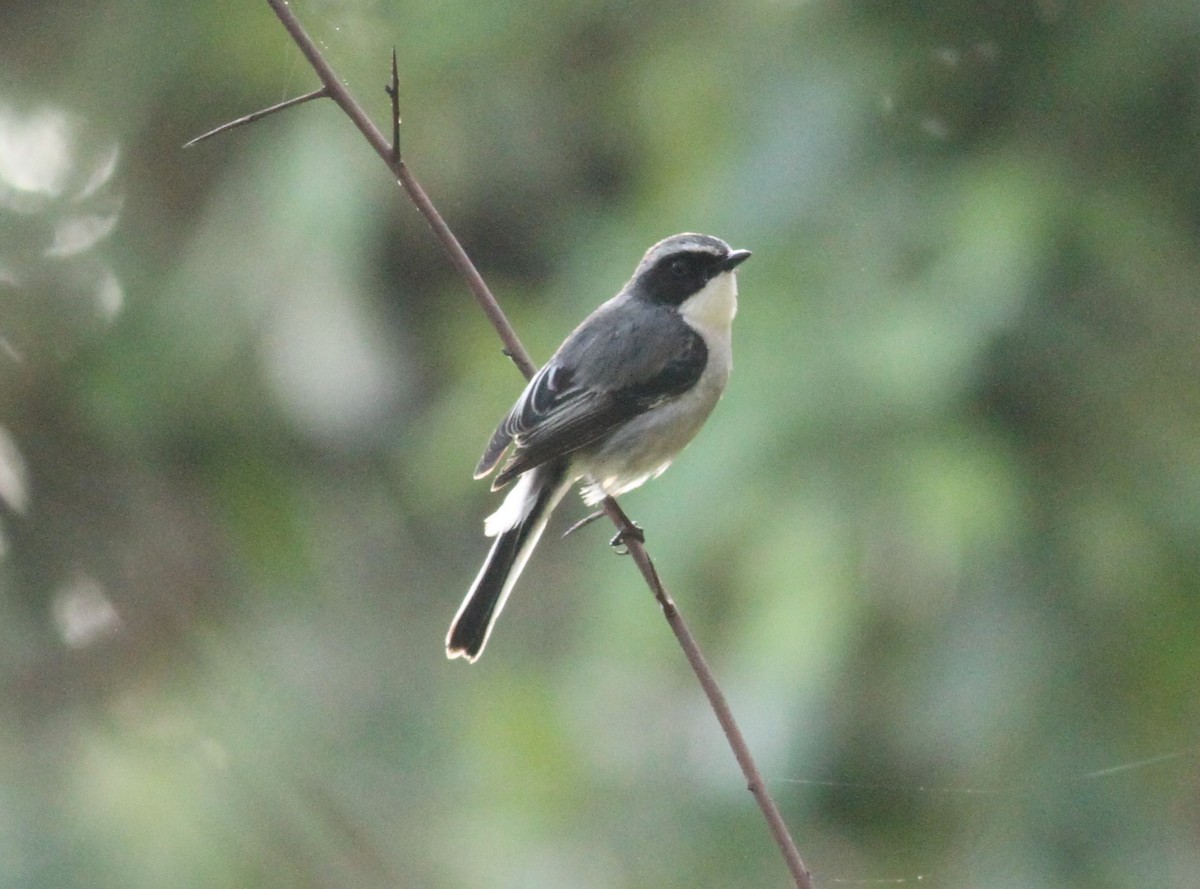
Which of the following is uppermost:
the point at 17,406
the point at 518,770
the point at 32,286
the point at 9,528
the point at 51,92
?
the point at 51,92

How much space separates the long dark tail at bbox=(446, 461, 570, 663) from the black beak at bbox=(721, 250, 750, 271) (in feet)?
1.89

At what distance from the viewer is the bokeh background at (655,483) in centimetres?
298

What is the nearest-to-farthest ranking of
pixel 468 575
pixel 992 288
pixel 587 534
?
pixel 992 288, pixel 587 534, pixel 468 575

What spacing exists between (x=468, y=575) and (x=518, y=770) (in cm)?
215

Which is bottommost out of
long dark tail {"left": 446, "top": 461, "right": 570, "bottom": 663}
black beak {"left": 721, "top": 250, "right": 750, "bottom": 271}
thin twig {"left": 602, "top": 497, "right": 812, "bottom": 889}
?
thin twig {"left": 602, "top": 497, "right": 812, "bottom": 889}

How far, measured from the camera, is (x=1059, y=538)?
117 inches

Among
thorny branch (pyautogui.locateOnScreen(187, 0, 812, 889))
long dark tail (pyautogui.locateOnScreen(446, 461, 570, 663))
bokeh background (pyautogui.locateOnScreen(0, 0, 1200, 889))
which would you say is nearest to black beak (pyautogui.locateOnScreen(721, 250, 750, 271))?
bokeh background (pyautogui.locateOnScreen(0, 0, 1200, 889))

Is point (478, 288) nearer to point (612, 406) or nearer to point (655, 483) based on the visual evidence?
point (612, 406)

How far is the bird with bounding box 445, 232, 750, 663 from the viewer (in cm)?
289

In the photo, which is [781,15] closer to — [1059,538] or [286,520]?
[1059,538]

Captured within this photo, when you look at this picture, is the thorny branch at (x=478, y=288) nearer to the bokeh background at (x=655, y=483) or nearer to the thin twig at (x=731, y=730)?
the thin twig at (x=731, y=730)

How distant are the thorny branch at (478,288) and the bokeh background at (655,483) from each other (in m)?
0.92

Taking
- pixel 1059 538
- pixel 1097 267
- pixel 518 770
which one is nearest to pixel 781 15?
pixel 1097 267

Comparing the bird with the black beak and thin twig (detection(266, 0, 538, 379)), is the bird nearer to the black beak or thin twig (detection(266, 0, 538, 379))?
the black beak
